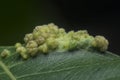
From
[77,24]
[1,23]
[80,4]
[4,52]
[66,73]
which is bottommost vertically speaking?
[66,73]

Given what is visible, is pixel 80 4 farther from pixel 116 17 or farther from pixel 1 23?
pixel 1 23

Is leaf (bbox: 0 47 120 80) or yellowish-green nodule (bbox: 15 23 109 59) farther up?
yellowish-green nodule (bbox: 15 23 109 59)

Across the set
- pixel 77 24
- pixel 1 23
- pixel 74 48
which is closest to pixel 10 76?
pixel 74 48

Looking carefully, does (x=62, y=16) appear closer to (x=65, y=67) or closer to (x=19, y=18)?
(x=19, y=18)

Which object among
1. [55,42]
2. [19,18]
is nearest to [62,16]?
[19,18]

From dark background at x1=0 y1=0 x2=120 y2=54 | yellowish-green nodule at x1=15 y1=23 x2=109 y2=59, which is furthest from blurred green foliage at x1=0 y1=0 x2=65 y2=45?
yellowish-green nodule at x1=15 y1=23 x2=109 y2=59

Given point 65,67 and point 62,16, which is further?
point 62,16

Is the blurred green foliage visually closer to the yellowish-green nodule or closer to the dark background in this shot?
the dark background
